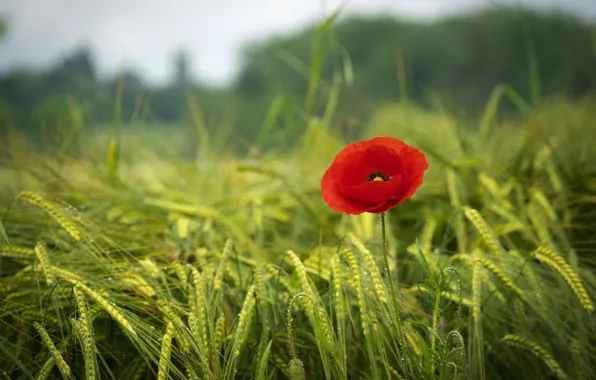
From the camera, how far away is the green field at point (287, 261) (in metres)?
0.68

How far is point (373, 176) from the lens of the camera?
0.59 meters

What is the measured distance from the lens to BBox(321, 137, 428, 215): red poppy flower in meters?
0.52

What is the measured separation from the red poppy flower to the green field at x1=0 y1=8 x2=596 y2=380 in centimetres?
9

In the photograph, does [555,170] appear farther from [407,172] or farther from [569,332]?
[407,172]

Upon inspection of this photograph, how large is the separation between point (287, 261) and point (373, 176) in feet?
1.25

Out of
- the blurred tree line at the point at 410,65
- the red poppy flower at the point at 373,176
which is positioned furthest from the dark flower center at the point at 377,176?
the blurred tree line at the point at 410,65

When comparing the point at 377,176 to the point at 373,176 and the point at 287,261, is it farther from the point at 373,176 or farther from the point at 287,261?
the point at 287,261

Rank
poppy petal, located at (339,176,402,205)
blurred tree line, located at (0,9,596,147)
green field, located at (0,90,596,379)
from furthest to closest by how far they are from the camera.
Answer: blurred tree line, located at (0,9,596,147) → green field, located at (0,90,596,379) → poppy petal, located at (339,176,402,205)

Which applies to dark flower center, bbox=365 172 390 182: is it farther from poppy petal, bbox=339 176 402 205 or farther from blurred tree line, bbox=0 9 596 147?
blurred tree line, bbox=0 9 596 147

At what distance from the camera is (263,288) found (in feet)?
2.46

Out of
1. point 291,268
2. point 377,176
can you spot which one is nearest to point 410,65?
point 291,268

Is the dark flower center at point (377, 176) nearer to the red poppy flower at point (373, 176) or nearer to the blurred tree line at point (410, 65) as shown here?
the red poppy flower at point (373, 176)

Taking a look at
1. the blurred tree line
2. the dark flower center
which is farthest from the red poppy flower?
the blurred tree line

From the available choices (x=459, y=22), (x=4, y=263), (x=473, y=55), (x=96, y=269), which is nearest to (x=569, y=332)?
(x=96, y=269)
